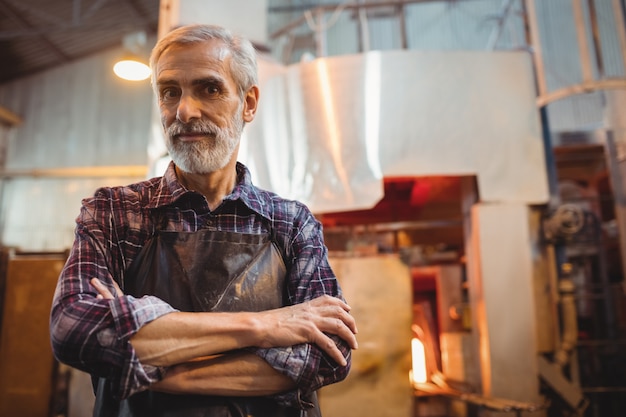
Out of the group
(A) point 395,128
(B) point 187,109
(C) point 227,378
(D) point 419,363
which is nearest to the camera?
(C) point 227,378

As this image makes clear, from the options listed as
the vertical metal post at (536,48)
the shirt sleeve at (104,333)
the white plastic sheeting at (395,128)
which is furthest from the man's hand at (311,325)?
the vertical metal post at (536,48)

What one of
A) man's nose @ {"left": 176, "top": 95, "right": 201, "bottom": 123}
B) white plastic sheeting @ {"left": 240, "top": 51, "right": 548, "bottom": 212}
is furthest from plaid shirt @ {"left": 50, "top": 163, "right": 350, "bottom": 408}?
white plastic sheeting @ {"left": 240, "top": 51, "right": 548, "bottom": 212}

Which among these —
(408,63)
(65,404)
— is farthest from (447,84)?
(65,404)

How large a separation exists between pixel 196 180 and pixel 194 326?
590mm

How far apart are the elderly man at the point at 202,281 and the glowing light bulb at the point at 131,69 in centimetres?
422

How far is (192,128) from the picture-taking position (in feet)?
5.52

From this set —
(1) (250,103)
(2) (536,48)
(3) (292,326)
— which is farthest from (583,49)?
(3) (292,326)

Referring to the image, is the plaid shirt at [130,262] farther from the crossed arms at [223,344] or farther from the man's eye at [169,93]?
the man's eye at [169,93]

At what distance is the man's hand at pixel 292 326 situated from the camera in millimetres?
1374

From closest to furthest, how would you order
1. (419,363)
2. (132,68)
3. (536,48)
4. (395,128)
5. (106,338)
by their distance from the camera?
(106,338) < (395,128) < (536,48) < (132,68) < (419,363)

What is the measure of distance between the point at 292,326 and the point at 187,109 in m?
0.81

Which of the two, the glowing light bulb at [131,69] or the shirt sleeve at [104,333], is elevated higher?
the glowing light bulb at [131,69]

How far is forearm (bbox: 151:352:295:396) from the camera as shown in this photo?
138 centimetres

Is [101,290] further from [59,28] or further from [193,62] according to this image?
[59,28]
